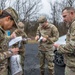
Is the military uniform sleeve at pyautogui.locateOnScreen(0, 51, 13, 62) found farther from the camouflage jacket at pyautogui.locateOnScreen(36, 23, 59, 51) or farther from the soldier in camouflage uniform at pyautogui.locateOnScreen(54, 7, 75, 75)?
the camouflage jacket at pyautogui.locateOnScreen(36, 23, 59, 51)

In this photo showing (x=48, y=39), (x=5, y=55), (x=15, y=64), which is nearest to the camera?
(x=5, y=55)

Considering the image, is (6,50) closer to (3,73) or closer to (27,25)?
(3,73)

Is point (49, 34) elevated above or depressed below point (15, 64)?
above

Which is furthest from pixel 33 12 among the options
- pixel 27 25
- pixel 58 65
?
pixel 58 65

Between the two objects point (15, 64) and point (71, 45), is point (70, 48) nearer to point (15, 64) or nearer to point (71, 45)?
point (71, 45)

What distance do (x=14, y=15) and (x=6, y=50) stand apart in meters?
0.49

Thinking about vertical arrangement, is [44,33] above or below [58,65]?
above

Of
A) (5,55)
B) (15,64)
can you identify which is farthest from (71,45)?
(5,55)

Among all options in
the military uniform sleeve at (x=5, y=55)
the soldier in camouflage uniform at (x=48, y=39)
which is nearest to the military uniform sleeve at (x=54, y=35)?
the soldier in camouflage uniform at (x=48, y=39)

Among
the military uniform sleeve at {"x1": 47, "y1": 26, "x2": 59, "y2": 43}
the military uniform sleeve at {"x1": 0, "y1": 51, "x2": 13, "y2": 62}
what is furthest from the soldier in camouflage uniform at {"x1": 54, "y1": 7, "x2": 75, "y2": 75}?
the military uniform sleeve at {"x1": 47, "y1": 26, "x2": 59, "y2": 43}

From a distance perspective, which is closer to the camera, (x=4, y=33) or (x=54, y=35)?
(x=4, y=33)

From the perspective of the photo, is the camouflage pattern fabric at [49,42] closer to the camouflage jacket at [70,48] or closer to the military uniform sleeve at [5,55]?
the camouflage jacket at [70,48]

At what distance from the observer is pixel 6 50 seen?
11.9 ft

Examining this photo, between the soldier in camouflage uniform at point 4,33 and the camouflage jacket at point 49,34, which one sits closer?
the soldier in camouflage uniform at point 4,33
